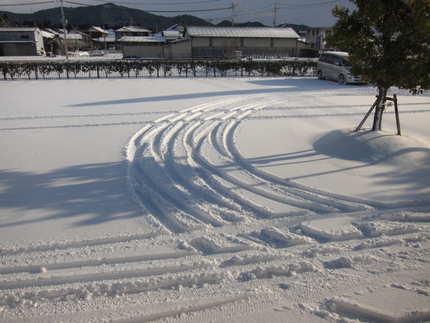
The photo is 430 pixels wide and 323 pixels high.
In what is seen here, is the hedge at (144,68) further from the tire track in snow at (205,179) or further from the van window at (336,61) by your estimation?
the tire track in snow at (205,179)

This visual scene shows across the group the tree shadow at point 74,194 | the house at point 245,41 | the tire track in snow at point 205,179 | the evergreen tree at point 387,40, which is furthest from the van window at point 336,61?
the house at point 245,41

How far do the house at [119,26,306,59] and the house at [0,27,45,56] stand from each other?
17996mm

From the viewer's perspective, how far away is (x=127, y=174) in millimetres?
5078

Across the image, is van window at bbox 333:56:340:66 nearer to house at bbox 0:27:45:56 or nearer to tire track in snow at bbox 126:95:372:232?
tire track in snow at bbox 126:95:372:232

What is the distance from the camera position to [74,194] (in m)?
4.40

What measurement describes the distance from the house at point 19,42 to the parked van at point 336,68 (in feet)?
153

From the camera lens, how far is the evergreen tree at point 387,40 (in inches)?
218

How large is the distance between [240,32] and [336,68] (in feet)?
90.4

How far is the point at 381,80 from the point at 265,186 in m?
3.51

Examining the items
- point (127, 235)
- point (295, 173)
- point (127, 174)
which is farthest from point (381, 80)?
point (127, 235)

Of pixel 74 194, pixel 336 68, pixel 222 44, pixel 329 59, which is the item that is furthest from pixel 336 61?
pixel 222 44

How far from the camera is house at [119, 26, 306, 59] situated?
131 ft

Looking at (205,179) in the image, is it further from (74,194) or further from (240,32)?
(240,32)

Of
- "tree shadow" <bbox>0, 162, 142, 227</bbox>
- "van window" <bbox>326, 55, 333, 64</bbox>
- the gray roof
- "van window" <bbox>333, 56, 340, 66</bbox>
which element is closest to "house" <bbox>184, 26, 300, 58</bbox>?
the gray roof
